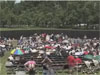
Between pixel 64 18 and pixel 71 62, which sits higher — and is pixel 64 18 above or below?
below

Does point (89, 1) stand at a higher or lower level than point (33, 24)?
higher

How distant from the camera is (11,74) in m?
18.9

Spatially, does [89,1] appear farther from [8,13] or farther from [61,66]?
[61,66]

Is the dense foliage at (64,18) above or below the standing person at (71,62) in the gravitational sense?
below

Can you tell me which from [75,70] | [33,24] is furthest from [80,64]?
[33,24]

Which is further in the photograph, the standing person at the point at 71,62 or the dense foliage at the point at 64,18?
the dense foliage at the point at 64,18

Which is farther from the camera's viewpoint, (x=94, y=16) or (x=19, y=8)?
(x=19, y=8)

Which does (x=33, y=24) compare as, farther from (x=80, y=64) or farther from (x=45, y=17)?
(x=80, y=64)

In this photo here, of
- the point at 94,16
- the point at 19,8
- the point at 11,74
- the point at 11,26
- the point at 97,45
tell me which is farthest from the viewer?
the point at 19,8

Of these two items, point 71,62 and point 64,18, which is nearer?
point 71,62

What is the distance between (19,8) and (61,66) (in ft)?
194

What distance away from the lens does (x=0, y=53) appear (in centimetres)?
2852

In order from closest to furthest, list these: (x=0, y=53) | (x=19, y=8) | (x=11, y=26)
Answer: (x=0, y=53) < (x=11, y=26) < (x=19, y=8)

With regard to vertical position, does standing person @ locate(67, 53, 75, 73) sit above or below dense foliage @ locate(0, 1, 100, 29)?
above
